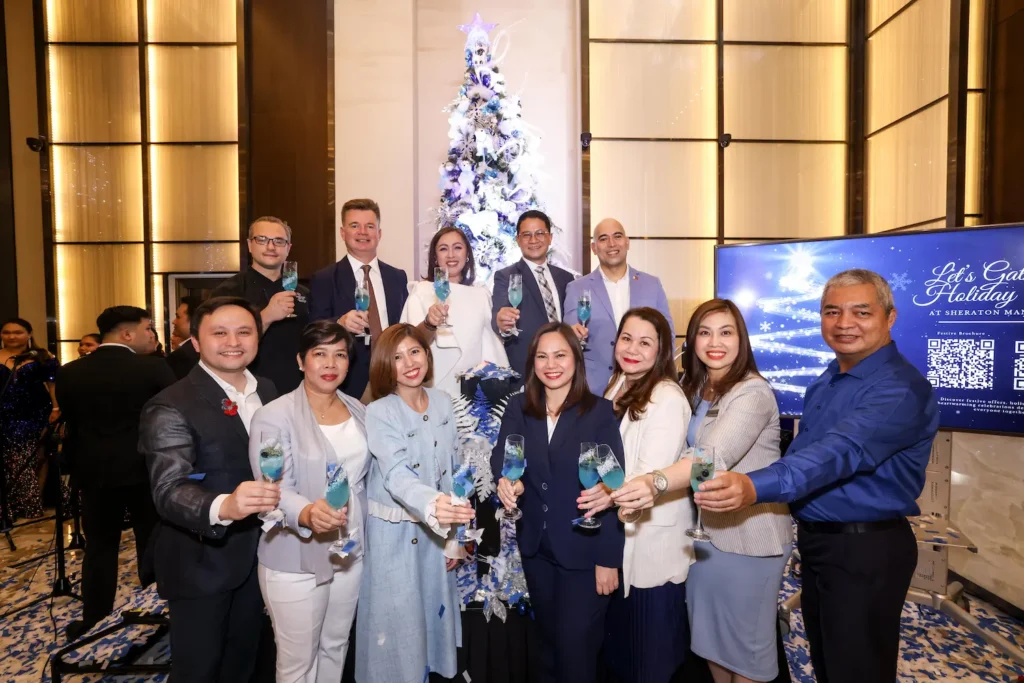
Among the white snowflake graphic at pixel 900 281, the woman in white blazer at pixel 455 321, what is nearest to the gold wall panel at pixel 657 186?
the white snowflake graphic at pixel 900 281

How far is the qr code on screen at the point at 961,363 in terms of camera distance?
3318mm

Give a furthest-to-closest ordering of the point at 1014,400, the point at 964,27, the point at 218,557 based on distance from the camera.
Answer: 1. the point at 964,27
2. the point at 1014,400
3. the point at 218,557

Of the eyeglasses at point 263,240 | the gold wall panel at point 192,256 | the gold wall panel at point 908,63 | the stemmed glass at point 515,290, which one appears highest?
the gold wall panel at point 908,63

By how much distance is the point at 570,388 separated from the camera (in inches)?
91.6

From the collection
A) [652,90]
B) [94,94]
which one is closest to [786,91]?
→ [652,90]

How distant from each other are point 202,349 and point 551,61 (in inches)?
233

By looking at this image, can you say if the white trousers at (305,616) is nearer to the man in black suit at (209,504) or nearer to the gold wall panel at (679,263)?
the man in black suit at (209,504)

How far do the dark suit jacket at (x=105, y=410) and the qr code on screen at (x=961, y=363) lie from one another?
4817 millimetres

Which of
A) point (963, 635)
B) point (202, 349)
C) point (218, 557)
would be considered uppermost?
point (202, 349)

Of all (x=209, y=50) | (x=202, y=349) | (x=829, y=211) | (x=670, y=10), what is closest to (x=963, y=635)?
(x=202, y=349)

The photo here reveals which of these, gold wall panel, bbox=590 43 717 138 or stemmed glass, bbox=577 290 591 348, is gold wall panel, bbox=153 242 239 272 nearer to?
gold wall panel, bbox=590 43 717 138

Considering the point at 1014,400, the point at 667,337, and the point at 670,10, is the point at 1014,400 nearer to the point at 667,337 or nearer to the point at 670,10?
the point at 667,337

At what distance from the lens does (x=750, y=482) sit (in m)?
1.81

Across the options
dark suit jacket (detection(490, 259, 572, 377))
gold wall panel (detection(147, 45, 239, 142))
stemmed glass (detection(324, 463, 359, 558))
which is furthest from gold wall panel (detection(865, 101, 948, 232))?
gold wall panel (detection(147, 45, 239, 142))
